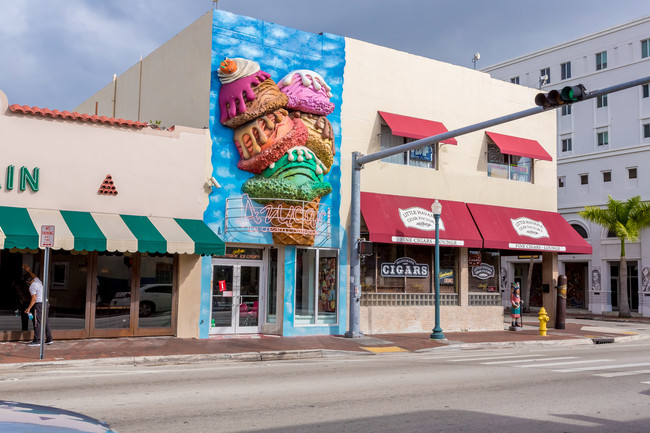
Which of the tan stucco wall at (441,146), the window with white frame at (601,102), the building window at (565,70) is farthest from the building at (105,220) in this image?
the building window at (565,70)

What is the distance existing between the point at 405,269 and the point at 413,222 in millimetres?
1709

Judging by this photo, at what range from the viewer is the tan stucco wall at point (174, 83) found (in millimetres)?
19859

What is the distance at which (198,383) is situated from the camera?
10.9 metres

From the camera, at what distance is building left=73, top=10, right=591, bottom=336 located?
1948 centimetres

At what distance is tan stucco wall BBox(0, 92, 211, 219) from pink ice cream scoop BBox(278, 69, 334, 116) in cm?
287

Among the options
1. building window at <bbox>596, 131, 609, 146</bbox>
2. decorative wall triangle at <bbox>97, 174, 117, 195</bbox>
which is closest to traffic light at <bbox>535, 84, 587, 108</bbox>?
decorative wall triangle at <bbox>97, 174, 117, 195</bbox>

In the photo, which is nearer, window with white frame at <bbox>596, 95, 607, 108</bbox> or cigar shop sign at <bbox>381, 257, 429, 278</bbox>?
cigar shop sign at <bbox>381, 257, 429, 278</bbox>

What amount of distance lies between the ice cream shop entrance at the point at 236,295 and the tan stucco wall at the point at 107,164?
205 cm

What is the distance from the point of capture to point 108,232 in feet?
53.3

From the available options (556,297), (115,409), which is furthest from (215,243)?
(556,297)

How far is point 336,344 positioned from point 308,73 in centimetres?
837

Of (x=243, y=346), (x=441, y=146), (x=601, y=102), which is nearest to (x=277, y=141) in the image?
(x=243, y=346)

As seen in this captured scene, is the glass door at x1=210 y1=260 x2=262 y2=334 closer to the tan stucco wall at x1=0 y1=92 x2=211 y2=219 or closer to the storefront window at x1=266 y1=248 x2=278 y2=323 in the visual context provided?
the storefront window at x1=266 y1=248 x2=278 y2=323

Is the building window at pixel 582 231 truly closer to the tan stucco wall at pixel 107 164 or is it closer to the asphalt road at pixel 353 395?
the asphalt road at pixel 353 395
